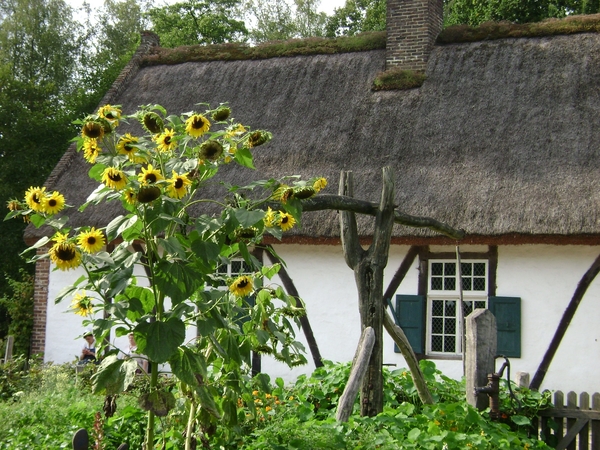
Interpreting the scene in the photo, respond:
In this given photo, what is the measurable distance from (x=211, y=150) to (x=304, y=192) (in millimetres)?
529

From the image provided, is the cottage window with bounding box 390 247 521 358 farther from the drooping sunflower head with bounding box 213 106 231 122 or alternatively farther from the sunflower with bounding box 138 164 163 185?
the sunflower with bounding box 138 164 163 185

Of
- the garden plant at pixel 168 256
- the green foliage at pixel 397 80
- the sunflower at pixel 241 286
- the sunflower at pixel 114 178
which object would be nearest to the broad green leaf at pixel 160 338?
the garden plant at pixel 168 256

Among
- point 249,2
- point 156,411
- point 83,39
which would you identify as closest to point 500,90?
point 156,411

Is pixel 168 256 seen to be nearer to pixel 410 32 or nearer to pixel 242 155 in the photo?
pixel 242 155

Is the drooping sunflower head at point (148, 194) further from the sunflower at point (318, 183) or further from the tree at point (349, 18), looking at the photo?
the tree at point (349, 18)

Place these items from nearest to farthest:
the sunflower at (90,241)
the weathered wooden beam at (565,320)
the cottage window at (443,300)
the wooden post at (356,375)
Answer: the sunflower at (90,241), the wooden post at (356,375), the weathered wooden beam at (565,320), the cottage window at (443,300)

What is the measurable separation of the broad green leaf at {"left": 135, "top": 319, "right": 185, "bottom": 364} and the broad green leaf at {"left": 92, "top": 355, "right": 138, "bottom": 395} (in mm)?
120

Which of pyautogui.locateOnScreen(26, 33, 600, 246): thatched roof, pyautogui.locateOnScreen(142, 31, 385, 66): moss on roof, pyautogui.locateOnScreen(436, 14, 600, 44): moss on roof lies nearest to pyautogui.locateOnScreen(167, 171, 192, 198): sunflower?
pyautogui.locateOnScreen(26, 33, 600, 246): thatched roof

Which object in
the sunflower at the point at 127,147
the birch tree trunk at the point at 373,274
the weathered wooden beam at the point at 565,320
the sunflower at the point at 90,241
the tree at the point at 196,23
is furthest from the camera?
the tree at the point at 196,23

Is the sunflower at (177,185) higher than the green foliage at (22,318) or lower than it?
higher

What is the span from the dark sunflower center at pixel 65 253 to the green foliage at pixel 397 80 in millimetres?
9149

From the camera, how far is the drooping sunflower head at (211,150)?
4.00 metres

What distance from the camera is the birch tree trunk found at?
217 inches

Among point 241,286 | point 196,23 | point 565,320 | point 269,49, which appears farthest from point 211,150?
point 196,23
